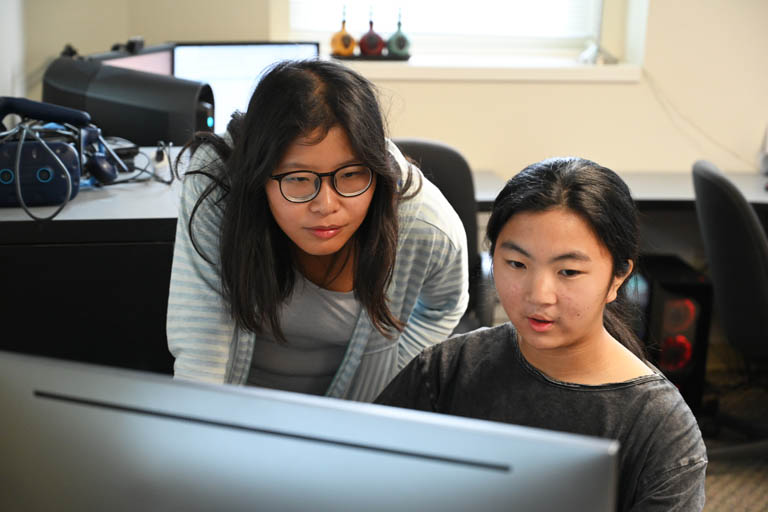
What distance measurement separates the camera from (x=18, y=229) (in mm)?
1458

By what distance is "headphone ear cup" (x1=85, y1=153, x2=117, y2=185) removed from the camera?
5.45 ft

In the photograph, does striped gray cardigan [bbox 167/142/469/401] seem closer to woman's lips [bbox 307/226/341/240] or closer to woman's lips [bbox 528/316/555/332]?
woman's lips [bbox 307/226/341/240]

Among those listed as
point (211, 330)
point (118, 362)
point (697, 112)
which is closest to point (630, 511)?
point (211, 330)

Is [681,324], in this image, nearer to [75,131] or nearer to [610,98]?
[610,98]

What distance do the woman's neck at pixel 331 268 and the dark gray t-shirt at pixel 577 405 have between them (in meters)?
0.24

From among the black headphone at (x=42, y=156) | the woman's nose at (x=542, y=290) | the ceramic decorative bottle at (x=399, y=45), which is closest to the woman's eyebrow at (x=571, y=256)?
the woman's nose at (x=542, y=290)

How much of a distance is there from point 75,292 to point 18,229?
15 cm

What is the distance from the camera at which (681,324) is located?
2.45 metres

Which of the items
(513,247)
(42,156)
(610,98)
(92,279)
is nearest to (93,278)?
(92,279)

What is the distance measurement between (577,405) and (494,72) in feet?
6.75

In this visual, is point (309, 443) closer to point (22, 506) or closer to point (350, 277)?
point (22, 506)

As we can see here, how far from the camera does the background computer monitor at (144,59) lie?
2.16 m

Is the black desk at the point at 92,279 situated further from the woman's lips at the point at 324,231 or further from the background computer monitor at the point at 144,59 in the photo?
the background computer monitor at the point at 144,59

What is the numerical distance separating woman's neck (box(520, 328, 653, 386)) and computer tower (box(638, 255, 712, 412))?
1.58 meters
